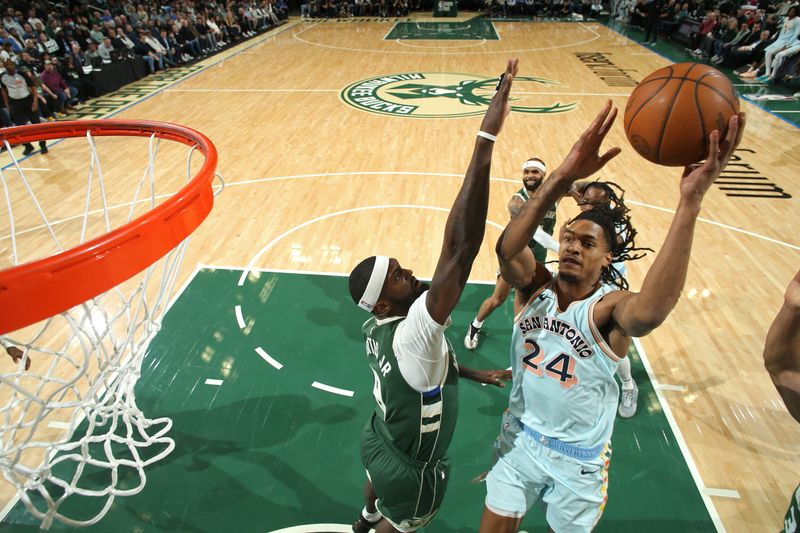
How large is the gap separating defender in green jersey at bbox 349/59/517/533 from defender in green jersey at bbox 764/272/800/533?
97 centimetres

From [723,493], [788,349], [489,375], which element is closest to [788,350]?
[788,349]

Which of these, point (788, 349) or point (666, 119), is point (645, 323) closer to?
point (788, 349)

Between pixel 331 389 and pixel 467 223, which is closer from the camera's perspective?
pixel 467 223

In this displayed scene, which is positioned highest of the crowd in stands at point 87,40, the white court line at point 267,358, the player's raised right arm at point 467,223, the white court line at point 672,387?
the player's raised right arm at point 467,223

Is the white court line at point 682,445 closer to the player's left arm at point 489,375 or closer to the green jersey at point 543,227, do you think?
the green jersey at point 543,227

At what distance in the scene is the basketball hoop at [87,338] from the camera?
1.80 metres

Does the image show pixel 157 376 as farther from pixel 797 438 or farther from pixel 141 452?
pixel 797 438

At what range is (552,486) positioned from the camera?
7.29 feet

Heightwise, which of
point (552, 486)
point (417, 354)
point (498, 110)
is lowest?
point (552, 486)

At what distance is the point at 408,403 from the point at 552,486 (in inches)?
32.0

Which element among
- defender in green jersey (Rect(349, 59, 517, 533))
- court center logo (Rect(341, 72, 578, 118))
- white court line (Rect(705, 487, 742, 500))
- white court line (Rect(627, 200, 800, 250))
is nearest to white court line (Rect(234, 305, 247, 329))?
defender in green jersey (Rect(349, 59, 517, 533))

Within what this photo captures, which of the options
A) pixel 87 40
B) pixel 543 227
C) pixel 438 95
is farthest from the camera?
pixel 87 40

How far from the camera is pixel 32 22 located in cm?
1455

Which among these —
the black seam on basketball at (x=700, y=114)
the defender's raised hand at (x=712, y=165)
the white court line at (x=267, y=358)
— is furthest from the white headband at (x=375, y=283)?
the white court line at (x=267, y=358)
